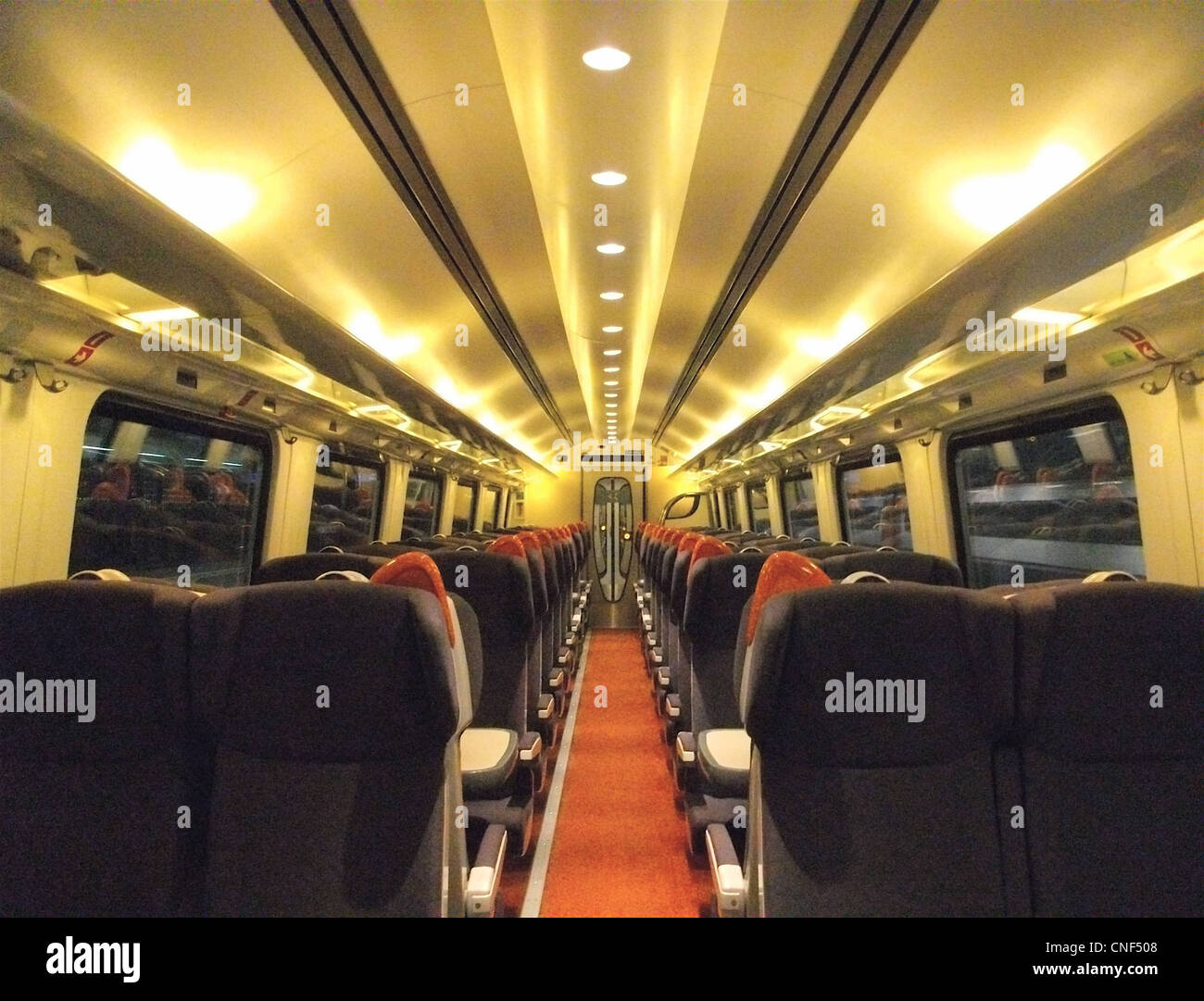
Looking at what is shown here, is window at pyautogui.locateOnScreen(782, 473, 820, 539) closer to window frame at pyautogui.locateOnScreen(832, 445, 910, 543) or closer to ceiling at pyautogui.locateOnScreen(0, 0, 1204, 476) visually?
window frame at pyautogui.locateOnScreen(832, 445, 910, 543)

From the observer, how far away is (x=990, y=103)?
260cm

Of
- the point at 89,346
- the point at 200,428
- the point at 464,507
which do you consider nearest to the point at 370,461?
the point at 200,428

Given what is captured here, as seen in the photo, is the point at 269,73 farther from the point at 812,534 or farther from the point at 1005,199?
the point at 812,534

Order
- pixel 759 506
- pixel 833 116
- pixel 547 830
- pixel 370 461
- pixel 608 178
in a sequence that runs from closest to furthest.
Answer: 1. pixel 833 116
2. pixel 608 178
3. pixel 547 830
4. pixel 370 461
5. pixel 759 506

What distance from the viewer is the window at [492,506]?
56.0ft

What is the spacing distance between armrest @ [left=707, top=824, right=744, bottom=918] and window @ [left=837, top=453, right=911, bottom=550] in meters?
5.36

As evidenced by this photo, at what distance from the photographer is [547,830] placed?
198 inches

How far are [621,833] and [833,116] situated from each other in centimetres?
438

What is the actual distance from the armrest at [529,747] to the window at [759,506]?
1040 centimetres

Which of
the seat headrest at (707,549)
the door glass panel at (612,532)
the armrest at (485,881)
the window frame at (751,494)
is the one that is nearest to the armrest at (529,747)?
the seat headrest at (707,549)

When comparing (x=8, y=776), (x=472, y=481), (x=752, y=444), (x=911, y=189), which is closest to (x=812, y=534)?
(x=752, y=444)

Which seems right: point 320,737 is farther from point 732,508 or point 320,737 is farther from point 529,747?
point 732,508

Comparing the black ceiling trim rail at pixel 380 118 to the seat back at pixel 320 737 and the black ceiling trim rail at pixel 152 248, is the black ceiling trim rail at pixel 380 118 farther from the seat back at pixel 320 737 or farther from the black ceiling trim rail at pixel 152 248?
the seat back at pixel 320 737
